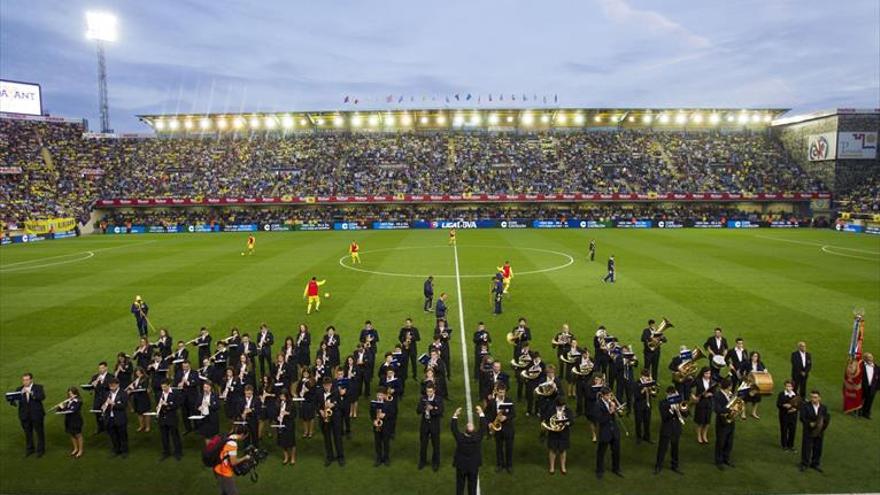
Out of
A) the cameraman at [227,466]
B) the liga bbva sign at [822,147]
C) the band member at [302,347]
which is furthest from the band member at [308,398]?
the liga bbva sign at [822,147]

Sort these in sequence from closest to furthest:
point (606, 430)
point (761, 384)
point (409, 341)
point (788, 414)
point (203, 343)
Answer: point (606, 430) → point (788, 414) → point (761, 384) → point (409, 341) → point (203, 343)

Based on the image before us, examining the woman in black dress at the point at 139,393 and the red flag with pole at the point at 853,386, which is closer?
the woman in black dress at the point at 139,393

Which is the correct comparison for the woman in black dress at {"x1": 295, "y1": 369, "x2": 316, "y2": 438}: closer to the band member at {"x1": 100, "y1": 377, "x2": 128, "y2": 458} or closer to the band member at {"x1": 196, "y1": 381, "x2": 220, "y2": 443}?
the band member at {"x1": 196, "y1": 381, "x2": 220, "y2": 443}

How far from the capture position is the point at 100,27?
72.1 metres

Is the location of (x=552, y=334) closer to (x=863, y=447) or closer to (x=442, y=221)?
(x=863, y=447)

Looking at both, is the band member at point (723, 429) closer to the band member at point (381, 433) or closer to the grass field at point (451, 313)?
the grass field at point (451, 313)

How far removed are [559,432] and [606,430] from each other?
2.84ft

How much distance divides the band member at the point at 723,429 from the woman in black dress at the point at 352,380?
24.2ft

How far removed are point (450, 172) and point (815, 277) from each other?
169ft

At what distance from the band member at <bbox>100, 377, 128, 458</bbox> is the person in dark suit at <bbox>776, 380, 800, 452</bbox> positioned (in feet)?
43.4

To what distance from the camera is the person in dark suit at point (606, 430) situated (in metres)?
9.51

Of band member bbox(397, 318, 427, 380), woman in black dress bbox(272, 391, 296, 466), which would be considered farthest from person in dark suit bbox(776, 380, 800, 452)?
woman in black dress bbox(272, 391, 296, 466)

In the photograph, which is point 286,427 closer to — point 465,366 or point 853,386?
point 465,366

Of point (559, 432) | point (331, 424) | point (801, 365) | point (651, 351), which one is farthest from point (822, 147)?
point (331, 424)
